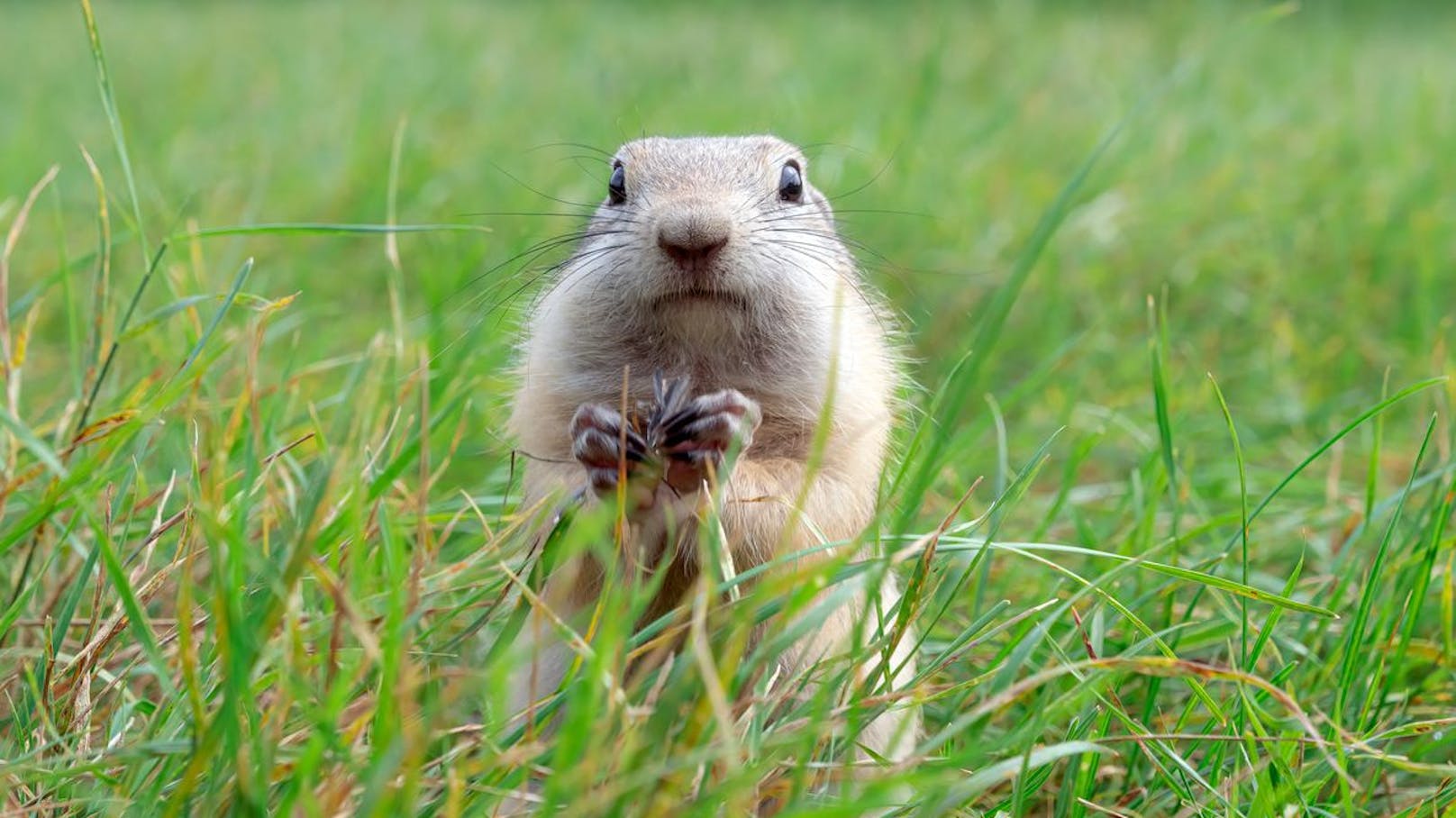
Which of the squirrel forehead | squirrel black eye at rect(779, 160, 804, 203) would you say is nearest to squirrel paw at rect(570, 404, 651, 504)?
the squirrel forehead

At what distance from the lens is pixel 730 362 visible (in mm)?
3084

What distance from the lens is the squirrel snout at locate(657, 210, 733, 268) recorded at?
9.40ft

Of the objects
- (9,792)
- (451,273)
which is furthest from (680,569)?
(451,273)

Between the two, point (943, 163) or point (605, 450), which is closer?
point (605, 450)

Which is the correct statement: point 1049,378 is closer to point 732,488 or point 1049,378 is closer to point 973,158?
point 973,158

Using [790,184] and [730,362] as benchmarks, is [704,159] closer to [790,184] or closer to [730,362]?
[790,184]

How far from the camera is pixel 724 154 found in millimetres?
3514

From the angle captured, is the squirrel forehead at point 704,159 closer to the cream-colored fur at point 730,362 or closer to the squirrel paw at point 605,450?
the cream-colored fur at point 730,362

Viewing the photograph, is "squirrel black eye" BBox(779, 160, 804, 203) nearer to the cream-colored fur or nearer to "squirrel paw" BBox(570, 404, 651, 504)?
the cream-colored fur

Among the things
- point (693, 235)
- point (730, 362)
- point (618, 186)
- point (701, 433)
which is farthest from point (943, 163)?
point (701, 433)

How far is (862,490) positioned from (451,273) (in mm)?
2109

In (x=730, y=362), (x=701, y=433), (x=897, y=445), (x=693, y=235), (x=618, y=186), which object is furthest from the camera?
(x=897, y=445)

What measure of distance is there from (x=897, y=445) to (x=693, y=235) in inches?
44.4

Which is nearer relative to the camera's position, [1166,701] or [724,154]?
[1166,701]
